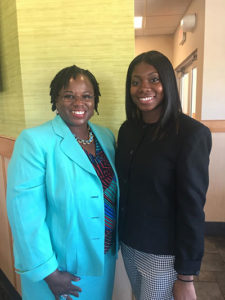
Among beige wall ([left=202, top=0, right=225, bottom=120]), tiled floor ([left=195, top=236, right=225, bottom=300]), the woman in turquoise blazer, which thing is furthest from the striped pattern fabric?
beige wall ([left=202, top=0, right=225, bottom=120])

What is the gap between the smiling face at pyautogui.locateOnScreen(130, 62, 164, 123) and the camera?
3.37ft

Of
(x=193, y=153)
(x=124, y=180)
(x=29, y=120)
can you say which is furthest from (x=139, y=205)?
(x=29, y=120)

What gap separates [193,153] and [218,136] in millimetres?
2094

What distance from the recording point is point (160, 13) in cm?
378

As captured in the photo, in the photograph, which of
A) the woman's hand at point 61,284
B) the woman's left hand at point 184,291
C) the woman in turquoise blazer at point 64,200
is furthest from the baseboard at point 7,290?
the woman's left hand at point 184,291

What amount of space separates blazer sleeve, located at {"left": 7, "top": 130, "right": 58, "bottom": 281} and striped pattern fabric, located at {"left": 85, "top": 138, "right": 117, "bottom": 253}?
Answer: 0.26 meters

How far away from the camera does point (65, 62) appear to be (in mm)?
1422

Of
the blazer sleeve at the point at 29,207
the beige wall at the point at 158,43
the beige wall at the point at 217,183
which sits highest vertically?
the beige wall at the point at 158,43

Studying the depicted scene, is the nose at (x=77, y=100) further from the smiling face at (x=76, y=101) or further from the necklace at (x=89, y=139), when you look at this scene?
the necklace at (x=89, y=139)

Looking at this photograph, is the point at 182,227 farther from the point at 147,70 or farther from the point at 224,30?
the point at 224,30

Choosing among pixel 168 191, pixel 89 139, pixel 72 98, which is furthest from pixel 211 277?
pixel 72 98

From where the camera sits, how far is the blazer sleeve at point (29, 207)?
3.16 feet

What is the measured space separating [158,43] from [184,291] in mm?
5190

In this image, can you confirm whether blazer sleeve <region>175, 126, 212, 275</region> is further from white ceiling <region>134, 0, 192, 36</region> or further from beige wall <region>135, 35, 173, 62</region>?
beige wall <region>135, 35, 173, 62</region>
